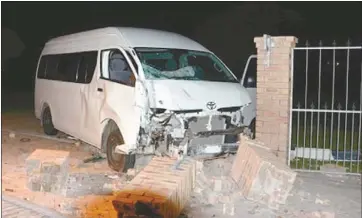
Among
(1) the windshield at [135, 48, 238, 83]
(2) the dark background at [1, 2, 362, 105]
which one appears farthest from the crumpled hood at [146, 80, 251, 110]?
(2) the dark background at [1, 2, 362, 105]

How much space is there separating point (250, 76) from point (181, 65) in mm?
2403

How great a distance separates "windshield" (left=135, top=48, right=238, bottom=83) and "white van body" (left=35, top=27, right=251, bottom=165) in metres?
0.02

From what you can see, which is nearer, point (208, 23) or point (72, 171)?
Answer: point (72, 171)

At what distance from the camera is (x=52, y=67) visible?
968 cm

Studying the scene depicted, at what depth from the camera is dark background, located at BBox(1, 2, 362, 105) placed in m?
22.4

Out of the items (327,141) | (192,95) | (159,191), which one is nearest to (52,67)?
(192,95)

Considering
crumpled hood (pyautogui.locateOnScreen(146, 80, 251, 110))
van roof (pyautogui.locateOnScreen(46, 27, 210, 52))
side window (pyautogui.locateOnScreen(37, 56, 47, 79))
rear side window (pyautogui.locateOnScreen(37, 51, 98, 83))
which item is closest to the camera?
crumpled hood (pyautogui.locateOnScreen(146, 80, 251, 110))

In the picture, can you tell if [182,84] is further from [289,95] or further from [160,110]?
[289,95]

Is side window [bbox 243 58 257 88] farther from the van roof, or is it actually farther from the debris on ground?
the debris on ground

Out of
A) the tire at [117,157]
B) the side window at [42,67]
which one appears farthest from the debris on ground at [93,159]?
the side window at [42,67]

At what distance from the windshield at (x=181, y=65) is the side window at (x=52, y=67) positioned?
10.3 feet

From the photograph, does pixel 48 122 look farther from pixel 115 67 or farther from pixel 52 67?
pixel 115 67

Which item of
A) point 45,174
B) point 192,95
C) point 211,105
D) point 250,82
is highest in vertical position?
point 250,82

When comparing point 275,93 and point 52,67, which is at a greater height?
point 52,67
